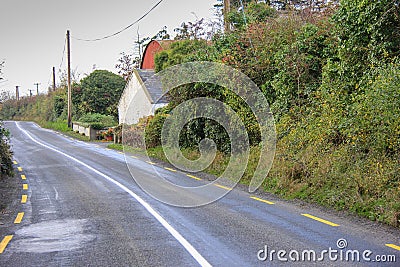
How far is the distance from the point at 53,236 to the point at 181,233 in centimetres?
236

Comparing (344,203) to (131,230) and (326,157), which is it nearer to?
(326,157)

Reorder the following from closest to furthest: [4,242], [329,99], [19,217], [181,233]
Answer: [4,242] → [181,233] → [19,217] → [329,99]

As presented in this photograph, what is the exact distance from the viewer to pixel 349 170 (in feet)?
39.8

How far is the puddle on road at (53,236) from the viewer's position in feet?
27.7

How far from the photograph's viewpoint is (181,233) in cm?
912

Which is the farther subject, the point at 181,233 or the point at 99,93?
the point at 99,93

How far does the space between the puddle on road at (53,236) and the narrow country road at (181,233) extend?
0.02m

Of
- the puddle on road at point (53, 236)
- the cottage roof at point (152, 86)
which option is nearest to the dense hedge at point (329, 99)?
the puddle on road at point (53, 236)

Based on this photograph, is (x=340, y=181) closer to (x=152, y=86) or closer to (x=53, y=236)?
(x=53, y=236)

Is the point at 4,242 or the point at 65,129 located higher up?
the point at 65,129

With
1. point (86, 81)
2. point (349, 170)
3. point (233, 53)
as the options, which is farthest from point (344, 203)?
point (86, 81)

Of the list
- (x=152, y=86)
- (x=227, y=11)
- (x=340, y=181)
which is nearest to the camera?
(x=340, y=181)

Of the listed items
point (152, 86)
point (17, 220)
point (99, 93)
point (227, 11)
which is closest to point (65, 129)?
point (99, 93)

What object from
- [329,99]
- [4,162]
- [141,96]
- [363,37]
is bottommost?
[4,162]
